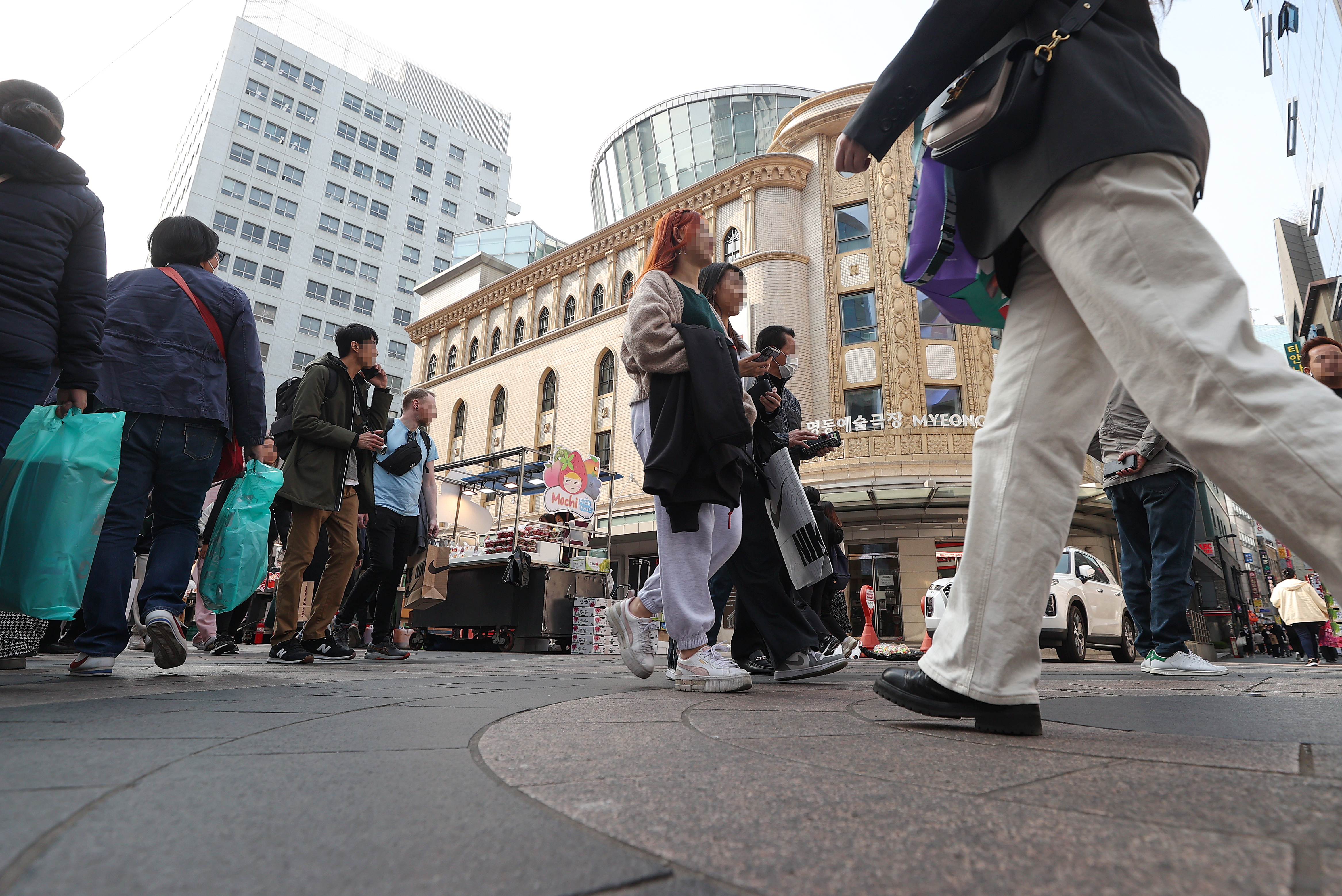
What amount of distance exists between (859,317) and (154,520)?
802 inches

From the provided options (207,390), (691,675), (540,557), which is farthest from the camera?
(540,557)

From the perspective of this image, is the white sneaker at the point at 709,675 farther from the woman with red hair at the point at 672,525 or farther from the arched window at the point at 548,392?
the arched window at the point at 548,392

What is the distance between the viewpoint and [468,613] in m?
10.2

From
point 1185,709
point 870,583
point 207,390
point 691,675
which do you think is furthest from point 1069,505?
point 870,583

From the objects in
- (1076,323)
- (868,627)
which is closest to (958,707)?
(1076,323)

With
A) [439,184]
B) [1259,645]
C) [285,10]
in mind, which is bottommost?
[1259,645]

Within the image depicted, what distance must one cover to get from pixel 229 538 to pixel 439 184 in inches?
2561

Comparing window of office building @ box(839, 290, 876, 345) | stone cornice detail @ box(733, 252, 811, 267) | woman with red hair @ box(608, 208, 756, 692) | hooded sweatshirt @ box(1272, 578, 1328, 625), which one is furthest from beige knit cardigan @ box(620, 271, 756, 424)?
stone cornice detail @ box(733, 252, 811, 267)

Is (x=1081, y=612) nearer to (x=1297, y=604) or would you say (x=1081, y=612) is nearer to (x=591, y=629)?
(x=1297, y=604)

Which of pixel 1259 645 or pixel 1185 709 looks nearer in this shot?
pixel 1185 709

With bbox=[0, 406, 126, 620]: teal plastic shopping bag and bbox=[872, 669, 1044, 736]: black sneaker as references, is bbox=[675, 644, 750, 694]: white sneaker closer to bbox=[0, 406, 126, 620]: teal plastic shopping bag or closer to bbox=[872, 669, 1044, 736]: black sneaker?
bbox=[872, 669, 1044, 736]: black sneaker

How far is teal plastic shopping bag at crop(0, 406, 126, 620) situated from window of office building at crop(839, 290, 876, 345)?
2027 centimetres

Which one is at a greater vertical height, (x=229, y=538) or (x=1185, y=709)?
(x=229, y=538)

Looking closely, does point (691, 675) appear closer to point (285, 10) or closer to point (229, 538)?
point (229, 538)
